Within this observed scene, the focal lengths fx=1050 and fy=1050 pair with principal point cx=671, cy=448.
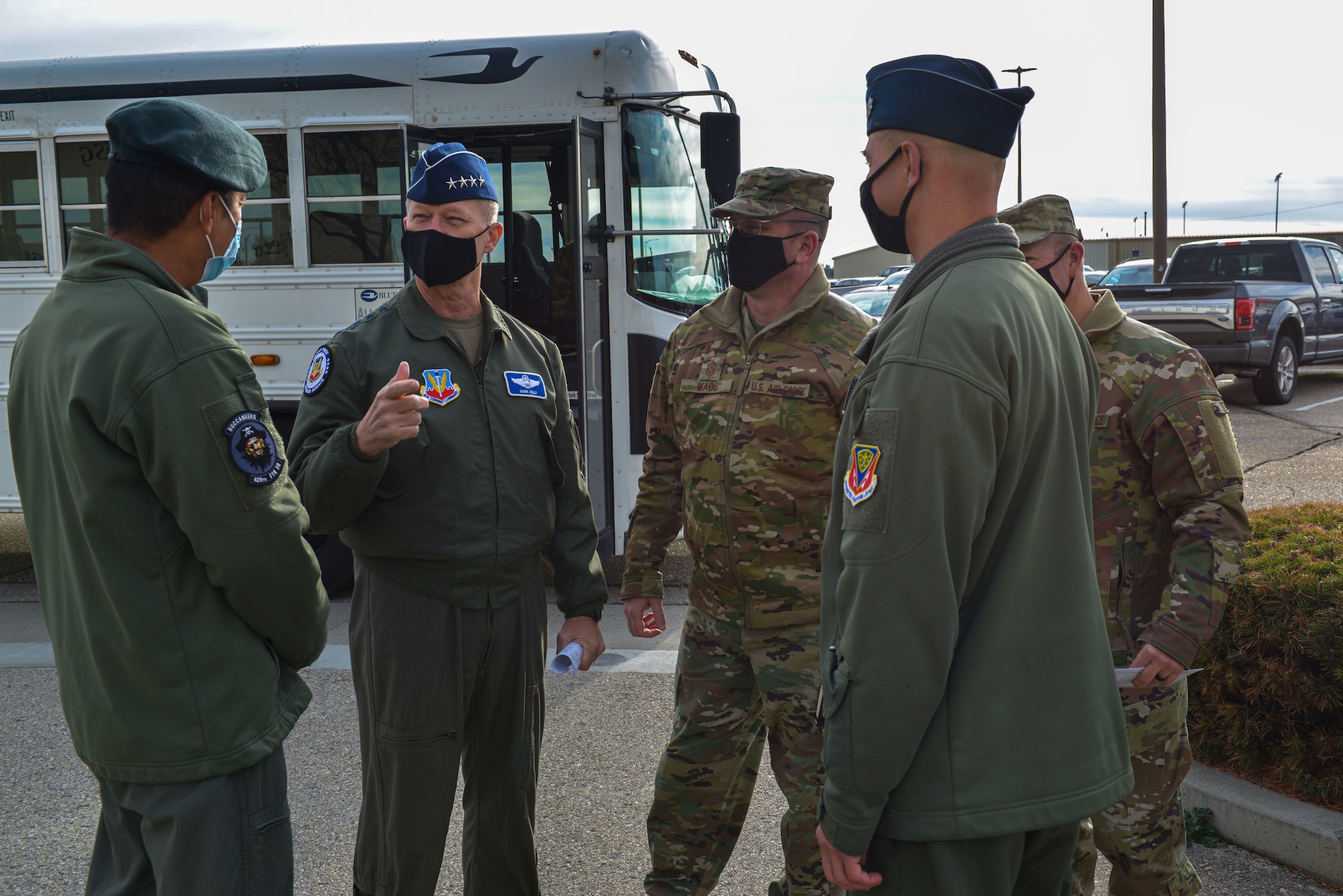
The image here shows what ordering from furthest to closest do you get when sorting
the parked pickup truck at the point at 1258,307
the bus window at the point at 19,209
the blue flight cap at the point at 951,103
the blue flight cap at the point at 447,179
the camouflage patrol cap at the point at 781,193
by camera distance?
1. the parked pickup truck at the point at 1258,307
2. the bus window at the point at 19,209
3. the camouflage patrol cap at the point at 781,193
4. the blue flight cap at the point at 447,179
5. the blue flight cap at the point at 951,103

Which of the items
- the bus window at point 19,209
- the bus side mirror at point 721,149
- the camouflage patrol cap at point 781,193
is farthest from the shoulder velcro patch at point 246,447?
the bus window at point 19,209

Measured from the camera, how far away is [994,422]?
59.7 inches

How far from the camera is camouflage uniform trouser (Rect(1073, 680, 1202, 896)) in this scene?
2.54m

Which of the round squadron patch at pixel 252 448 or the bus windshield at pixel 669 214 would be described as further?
the bus windshield at pixel 669 214

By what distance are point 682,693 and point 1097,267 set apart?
49.7 m

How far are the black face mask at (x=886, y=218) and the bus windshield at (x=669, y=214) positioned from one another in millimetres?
4397

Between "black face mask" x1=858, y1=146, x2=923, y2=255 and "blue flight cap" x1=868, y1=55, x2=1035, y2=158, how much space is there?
0.21 ft

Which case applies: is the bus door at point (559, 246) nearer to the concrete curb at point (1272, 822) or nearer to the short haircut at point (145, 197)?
the concrete curb at point (1272, 822)

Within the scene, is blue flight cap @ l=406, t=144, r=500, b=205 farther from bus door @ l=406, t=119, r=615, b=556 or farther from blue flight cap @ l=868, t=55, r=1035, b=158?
bus door @ l=406, t=119, r=615, b=556

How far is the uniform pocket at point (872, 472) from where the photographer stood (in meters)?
1.51

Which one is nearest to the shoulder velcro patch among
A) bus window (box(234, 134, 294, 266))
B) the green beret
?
the green beret

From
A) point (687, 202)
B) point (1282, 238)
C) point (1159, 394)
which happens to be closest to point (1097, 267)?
point (1282, 238)

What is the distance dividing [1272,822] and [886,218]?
8.28 feet

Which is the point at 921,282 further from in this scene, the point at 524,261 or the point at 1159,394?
the point at 524,261
